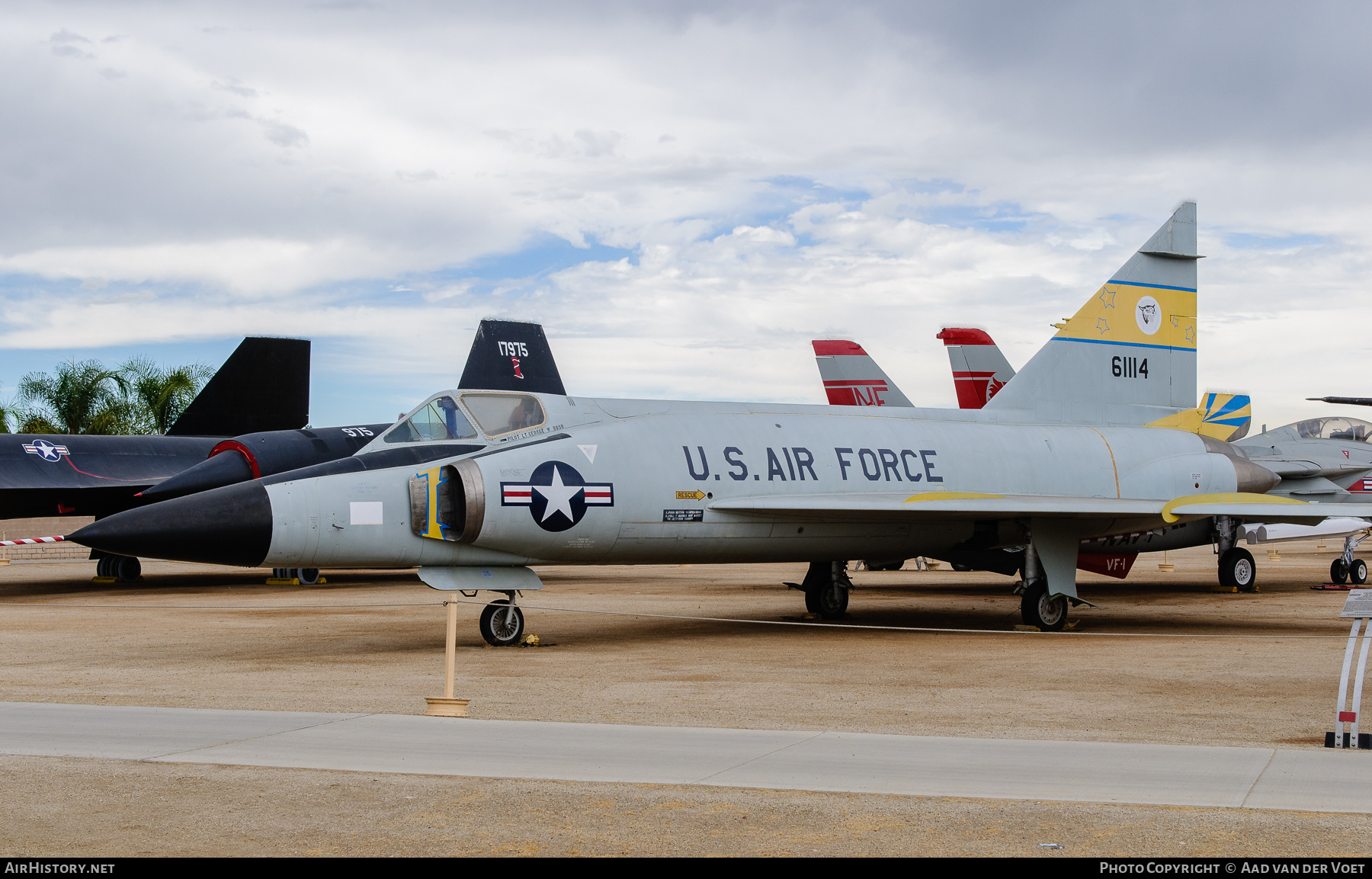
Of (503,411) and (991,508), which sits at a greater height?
(503,411)

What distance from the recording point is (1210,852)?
4.54 meters

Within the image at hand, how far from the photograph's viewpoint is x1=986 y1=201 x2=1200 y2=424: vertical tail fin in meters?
16.7

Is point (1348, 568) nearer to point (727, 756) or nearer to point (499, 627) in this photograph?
point (499, 627)

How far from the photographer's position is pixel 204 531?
35.6 feet

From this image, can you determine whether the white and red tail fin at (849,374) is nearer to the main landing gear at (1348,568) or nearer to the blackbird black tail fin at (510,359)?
the blackbird black tail fin at (510,359)

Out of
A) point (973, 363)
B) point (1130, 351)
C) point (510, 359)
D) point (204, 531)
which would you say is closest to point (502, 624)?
point (204, 531)

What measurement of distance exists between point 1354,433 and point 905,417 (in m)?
16.9

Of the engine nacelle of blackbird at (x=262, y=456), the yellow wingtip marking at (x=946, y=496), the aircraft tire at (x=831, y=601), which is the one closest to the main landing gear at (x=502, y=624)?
the yellow wingtip marking at (x=946, y=496)

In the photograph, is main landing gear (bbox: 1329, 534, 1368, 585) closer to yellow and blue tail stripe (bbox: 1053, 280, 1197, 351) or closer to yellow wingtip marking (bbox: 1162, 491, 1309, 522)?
yellow wingtip marking (bbox: 1162, 491, 1309, 522)

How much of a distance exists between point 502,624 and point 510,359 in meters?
19.4

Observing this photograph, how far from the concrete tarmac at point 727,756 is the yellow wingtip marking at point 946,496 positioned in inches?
271

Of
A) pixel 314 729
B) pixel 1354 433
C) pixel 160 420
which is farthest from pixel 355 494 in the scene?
pixel 160 420

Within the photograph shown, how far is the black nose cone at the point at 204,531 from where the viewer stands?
35.6ft

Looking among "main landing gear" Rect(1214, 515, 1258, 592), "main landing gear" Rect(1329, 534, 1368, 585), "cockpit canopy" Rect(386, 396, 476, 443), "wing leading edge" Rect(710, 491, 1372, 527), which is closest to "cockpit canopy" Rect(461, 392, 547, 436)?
"cockpit canopy" Rect(386, 396, 476, 443)
